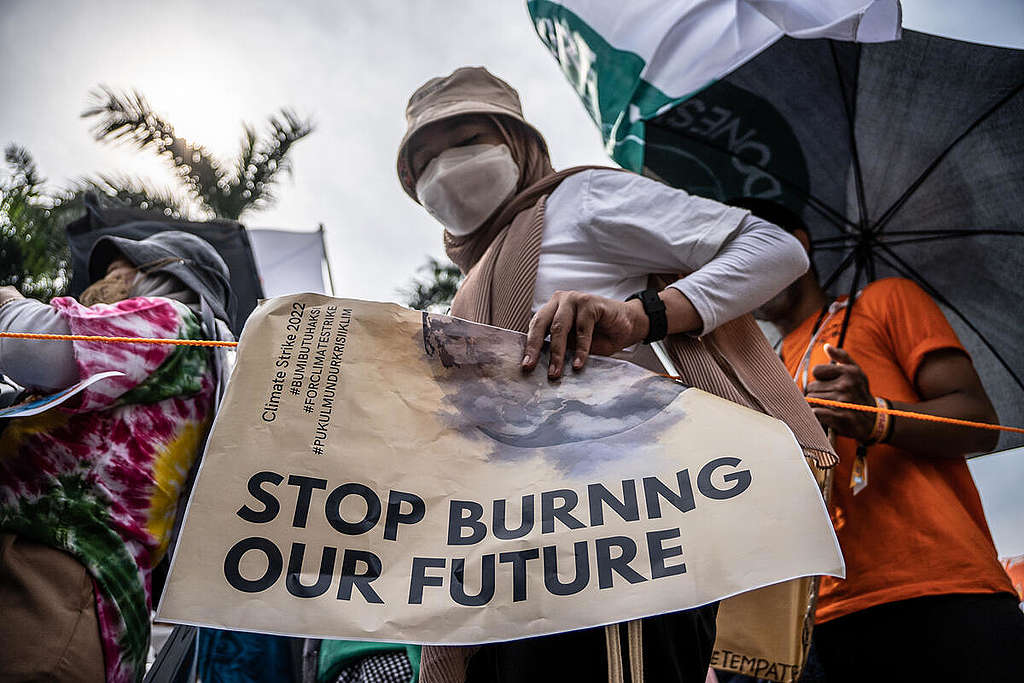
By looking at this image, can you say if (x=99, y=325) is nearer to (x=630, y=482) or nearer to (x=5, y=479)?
(x=5, y=479)

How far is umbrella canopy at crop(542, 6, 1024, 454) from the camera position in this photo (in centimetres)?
220

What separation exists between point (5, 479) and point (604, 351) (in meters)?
1.25

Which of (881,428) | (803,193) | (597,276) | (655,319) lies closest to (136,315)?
(597,276)

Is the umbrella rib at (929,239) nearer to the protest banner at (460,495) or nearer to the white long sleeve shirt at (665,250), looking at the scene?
the white long sleeve shirt at (665,250)

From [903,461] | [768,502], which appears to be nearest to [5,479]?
[768,502]

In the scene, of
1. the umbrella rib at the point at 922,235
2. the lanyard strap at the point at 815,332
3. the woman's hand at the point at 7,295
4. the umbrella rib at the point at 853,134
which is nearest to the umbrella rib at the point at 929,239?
the umbrella rib at the point at 922,235

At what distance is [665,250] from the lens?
137cm

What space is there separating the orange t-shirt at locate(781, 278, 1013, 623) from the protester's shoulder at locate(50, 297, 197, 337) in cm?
168

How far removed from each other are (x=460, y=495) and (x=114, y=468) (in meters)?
0.96

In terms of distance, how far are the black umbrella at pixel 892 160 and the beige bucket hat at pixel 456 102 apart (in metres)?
0.79

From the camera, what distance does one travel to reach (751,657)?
4.23 feet

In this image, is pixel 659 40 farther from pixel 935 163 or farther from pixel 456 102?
pixel 935 163

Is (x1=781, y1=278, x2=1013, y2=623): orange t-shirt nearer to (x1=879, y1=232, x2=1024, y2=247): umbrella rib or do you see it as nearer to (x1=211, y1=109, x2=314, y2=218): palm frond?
(x1=879, y1=232, x2=1024, y2=247): umbrella rib

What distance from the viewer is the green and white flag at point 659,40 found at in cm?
200
